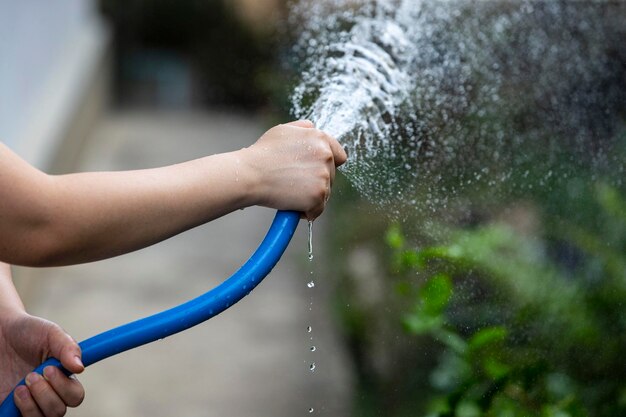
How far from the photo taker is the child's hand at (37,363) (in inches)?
46.2

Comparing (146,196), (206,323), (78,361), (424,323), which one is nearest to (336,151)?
(146,196)

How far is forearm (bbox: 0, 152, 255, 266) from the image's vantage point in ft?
3.49

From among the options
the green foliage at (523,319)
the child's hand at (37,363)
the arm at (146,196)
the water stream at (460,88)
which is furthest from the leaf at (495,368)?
the child's hand at (37,363)

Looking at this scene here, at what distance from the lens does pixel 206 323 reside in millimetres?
3055

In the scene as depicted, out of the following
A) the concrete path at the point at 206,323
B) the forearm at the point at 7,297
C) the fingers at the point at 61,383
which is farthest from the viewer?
the concrete path at the point at 206,323

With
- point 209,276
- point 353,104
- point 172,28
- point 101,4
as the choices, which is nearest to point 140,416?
point 209,276

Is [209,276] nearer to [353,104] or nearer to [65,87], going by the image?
[65,87]

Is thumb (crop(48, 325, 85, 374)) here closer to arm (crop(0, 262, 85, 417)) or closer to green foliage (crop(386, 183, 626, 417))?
arm (crop(0, 262, 85, 417))

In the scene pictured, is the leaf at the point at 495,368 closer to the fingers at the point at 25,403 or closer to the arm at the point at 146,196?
the arm at the point at 146,196

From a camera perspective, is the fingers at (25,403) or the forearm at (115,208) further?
the fingers at (25,403)

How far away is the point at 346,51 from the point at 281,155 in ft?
1.88

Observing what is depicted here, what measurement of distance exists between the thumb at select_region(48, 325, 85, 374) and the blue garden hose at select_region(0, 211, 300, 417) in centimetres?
1

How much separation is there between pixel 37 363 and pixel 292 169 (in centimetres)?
44

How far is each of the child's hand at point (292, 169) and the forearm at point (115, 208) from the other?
0.8 inches
